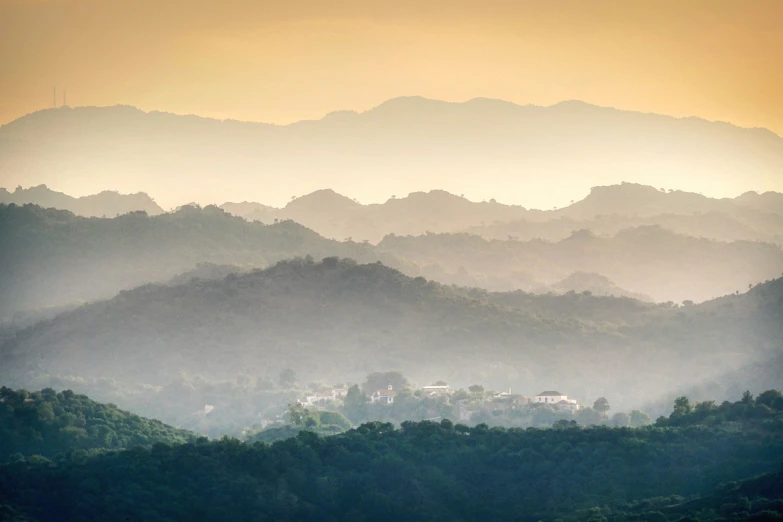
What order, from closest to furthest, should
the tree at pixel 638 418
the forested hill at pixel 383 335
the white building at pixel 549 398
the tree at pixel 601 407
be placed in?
the tree at pixel 638 418, the tree at pixel 601 407, the white building at pixel 549 398, the forested hill at pixel 383 335

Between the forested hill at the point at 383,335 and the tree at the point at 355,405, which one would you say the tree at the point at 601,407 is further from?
the forested hill at the point at 383,335

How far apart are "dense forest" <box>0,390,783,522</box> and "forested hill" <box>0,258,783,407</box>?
136ft

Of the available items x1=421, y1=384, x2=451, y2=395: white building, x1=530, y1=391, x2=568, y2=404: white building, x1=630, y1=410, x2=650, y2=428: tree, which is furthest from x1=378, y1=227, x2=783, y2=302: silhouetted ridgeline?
x1=630, y1=410, x2=650, y2=428: tree

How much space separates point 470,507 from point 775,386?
128 feet

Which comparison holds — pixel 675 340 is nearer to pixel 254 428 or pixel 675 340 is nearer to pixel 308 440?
pixel 254 428

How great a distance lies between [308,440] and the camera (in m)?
75.1

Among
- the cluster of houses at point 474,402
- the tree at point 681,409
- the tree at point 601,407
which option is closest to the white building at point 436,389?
the cluster of houses at point 474,402

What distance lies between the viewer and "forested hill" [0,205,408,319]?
6102 inches

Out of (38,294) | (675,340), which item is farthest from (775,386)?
(38,294)

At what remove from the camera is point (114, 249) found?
160 m

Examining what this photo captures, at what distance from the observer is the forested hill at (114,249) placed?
15500 centimetres

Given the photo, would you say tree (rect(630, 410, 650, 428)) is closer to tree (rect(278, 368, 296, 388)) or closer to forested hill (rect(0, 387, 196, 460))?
forested hill (rect(0, 387, 196, 460))

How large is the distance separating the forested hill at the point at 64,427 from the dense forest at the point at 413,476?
501 centimetres

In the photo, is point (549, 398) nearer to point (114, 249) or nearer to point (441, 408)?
point (441, 408)
